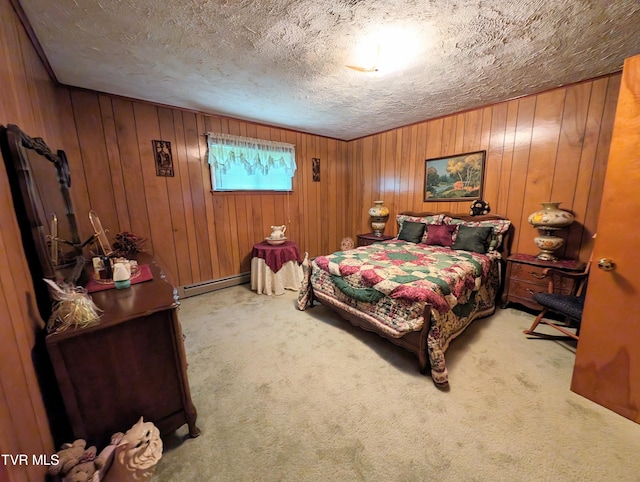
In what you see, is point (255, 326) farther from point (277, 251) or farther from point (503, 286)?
point (503, 286)

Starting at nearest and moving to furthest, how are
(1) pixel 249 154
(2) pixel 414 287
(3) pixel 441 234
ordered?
(2) pixel 414 287 < (3) pixel 441 234 < (1) pixel 249 154

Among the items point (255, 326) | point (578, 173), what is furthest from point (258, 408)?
point (578, 173)

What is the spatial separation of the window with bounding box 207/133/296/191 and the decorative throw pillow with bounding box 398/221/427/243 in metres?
1.96

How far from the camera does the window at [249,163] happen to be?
327 centimetres

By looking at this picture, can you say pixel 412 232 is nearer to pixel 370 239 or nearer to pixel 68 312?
pixel 370 239

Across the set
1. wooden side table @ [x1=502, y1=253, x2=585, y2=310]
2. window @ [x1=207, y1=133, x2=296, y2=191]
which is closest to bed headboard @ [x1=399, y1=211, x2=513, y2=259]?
wooden side table @ [x1=502, y1=253, x2=585, y2=310]

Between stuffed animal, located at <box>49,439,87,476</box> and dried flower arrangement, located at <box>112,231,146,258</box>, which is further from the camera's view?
dried flower arrangement, located at <box>112,231,146,258</box>

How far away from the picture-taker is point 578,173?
2.49m

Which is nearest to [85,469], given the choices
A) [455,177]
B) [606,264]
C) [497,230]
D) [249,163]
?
[606,264]

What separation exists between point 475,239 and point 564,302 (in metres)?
1.05

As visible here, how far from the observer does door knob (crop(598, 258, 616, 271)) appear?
141cm

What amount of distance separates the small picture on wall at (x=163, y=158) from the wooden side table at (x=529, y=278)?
4122mm

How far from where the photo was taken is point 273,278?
10.8 ft

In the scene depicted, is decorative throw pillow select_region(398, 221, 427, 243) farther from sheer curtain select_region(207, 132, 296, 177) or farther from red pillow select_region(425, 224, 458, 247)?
sheer curtain select_region(207, 132, 296, 177)
